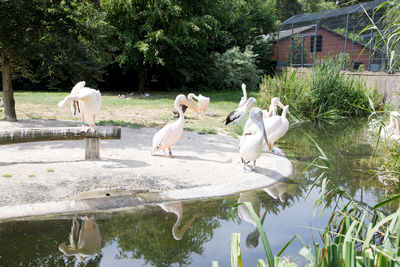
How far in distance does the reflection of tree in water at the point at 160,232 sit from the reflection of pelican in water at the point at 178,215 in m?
0.04

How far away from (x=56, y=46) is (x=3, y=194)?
560 cm

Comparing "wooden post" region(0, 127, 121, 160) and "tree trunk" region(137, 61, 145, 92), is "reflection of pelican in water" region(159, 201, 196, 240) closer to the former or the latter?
"wooden post" region(0, 127, 121, 160)

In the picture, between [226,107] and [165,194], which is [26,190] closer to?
[165,194]

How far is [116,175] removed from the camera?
5.71 meters

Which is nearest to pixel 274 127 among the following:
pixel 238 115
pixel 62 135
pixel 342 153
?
pixel 342 153

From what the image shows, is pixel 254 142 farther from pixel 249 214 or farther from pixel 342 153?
pixel 342 153

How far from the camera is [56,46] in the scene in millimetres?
9383

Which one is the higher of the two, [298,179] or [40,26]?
[40,26]

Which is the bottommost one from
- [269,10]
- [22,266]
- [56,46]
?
[22,266]

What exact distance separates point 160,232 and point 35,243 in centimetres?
122

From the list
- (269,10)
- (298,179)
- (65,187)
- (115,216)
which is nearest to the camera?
(115,216)

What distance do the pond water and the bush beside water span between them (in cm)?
682

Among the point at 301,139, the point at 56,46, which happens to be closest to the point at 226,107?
the point at 301,139

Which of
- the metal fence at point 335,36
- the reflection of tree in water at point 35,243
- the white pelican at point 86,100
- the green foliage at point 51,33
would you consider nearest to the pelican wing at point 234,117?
the green foliage at point 51,33
